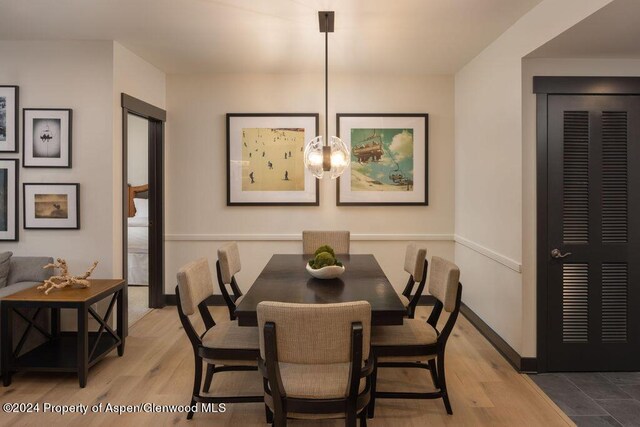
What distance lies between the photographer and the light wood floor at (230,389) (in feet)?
8.41

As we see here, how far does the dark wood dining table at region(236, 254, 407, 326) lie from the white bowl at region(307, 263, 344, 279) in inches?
1.5

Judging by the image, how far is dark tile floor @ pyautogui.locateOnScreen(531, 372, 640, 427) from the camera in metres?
2.58

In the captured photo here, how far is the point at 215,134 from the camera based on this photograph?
4.92 metres

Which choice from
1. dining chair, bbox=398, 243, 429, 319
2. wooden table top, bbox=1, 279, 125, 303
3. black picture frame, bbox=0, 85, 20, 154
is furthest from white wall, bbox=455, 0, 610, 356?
black picture frame, bbox=0, 85, 20, 154

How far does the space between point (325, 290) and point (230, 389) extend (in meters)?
1.00

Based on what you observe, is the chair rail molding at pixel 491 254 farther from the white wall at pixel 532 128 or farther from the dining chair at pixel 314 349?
the dining chair at pixel 314 349

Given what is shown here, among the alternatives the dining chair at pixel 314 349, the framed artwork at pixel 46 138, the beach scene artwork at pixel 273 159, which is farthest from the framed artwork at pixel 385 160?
the dining chair at pixel 314 349

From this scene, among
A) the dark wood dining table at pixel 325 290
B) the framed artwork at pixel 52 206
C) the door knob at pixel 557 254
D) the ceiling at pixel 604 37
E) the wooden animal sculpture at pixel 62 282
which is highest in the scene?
the ceiling at pixel 604 37

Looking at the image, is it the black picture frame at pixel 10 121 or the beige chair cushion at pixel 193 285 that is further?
the black picture frame at pixel 10 121

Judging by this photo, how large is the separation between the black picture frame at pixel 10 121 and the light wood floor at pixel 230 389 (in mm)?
1824

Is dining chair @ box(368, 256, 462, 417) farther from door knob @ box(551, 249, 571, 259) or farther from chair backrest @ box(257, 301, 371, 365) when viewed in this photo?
door knob @ box(551, 249, 571, 259)

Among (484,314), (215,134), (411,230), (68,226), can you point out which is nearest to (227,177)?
(215,134)

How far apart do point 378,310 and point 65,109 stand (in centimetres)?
312

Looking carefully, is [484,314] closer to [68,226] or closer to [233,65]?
[233,65]
